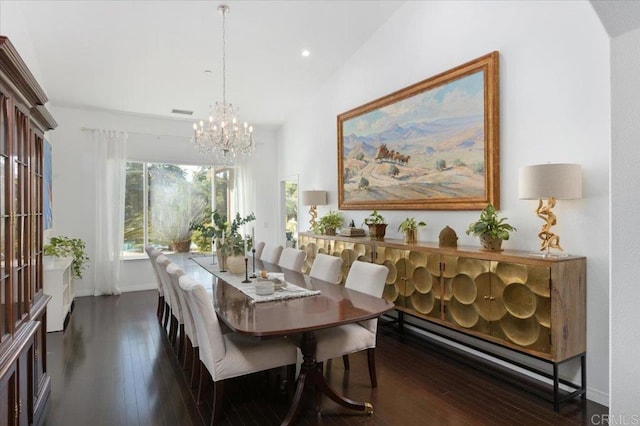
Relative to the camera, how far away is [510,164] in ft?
11.2

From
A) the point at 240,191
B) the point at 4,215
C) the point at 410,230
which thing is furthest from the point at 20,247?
the point at 240,191

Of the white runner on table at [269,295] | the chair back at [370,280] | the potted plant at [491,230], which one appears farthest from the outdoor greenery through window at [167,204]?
the potted plant at [491,230]

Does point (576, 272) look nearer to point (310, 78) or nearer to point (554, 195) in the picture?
point (554, 195)

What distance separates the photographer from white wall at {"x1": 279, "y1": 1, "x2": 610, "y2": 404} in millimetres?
2762

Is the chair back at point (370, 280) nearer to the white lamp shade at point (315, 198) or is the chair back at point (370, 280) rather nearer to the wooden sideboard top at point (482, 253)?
the wooden sideboard top at point (482, 253)

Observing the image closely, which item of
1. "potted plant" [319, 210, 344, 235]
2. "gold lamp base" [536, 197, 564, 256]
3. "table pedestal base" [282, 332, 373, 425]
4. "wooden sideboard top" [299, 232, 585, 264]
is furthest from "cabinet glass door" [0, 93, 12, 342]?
"potted plant" [319, 210, 344, 235]

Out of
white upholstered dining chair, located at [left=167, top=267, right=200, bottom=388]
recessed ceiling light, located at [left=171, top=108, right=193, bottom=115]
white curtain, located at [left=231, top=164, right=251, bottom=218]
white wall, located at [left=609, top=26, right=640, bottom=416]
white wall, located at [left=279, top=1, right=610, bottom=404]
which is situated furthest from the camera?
white curtain, located at [left=231, top=164, right=251, bottom=218]

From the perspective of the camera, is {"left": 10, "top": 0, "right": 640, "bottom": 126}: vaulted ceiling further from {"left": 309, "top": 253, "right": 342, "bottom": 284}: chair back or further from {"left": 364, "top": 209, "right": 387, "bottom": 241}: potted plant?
{"left": 309, "top": 253, "right": 342, "bottom": 284}: chair back

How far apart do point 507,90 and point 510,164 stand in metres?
0.68

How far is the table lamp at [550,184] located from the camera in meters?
2.73

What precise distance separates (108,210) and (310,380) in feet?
17.4

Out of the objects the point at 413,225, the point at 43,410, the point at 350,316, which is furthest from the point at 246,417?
the point at 413,225

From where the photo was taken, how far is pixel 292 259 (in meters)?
4.27

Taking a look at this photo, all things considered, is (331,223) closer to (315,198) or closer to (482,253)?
(315,198)
